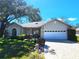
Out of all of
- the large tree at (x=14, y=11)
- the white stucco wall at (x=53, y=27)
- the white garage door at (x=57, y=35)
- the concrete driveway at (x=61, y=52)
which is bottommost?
the concrete driveway at (x=61, y=52)

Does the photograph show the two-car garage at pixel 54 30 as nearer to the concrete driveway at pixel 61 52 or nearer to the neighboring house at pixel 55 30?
the neighboring house at pixel 55 30

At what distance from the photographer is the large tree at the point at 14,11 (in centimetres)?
2336

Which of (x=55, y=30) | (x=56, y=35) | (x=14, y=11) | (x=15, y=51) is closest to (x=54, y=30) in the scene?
(x=55, y=30)

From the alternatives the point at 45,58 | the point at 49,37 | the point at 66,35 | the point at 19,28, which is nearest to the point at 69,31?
the point at 66,35

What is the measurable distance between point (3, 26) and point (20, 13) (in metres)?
5.41

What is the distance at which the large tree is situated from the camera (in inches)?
920

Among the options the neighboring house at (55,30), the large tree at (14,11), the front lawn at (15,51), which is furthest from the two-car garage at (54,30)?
the front lawn at (15,51)

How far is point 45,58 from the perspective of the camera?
10062 millimetres

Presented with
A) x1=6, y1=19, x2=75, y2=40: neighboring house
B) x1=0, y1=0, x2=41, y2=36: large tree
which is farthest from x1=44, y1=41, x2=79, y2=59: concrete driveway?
x1=6, y1=19, x2=75, y2=40: neighboring house

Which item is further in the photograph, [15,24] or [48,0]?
[15,24]

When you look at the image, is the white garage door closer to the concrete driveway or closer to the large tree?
the large tree

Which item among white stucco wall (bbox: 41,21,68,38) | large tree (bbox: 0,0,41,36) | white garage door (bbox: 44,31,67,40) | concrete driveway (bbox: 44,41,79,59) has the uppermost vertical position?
large tree (bbox: 0,0,41,36)

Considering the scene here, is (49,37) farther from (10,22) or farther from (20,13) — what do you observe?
(10,22)

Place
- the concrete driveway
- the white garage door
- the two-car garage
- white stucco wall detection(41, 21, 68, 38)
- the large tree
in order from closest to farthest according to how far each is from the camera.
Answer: the concrete driveway, the large tree, the white garage door, the two-car garage, white stucco wall detection(41, 21, 68, 38)
